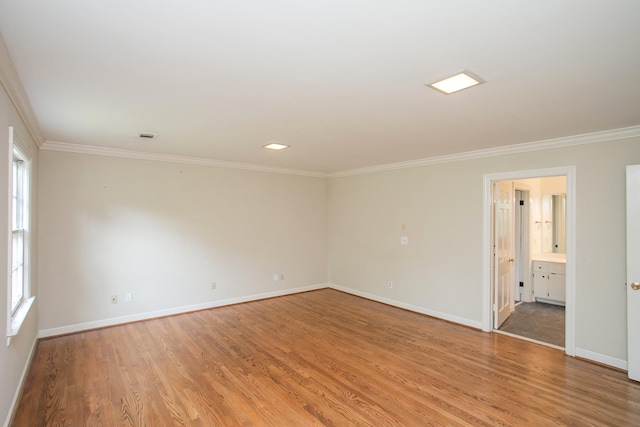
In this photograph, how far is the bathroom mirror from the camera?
6.38 m

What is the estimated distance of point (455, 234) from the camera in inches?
187

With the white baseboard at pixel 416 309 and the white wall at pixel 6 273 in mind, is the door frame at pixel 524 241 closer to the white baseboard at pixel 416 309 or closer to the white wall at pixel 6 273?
the white baseboard at pixel 416 309

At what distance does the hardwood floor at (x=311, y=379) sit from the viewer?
2.56 metres

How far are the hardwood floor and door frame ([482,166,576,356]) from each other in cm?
27

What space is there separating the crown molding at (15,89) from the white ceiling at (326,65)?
5 cm

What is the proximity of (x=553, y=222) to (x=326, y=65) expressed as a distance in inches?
261

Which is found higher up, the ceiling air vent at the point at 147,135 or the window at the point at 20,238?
the ceiling air vent at the point at 147,135

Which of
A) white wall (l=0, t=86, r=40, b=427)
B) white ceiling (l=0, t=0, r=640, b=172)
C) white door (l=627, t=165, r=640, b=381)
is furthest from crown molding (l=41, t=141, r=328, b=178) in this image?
white door (l=627, t=165, r=640, b=381)

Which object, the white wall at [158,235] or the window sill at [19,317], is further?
the white wall at [158,235]

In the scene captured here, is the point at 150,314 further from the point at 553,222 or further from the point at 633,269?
the point at 553,222

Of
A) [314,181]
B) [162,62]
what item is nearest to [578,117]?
[162,62]

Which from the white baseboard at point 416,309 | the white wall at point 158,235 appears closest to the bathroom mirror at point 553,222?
the white baseboard at point 416,309

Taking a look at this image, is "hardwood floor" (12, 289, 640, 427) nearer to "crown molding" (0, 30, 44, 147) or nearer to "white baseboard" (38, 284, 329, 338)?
"white baseboard" (38, 284, 329, 338)

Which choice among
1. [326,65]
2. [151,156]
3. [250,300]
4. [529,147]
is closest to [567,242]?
[529,147]
